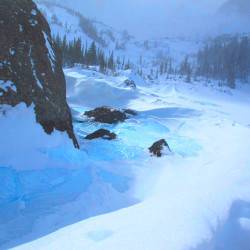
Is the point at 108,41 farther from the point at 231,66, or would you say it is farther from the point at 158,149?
the point at 158,149

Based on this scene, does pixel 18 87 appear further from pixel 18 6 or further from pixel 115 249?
pixel 115 249

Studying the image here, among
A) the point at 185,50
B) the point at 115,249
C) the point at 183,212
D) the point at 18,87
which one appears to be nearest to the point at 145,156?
the point at 18,87

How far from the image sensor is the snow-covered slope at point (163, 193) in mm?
4035

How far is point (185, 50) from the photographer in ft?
626

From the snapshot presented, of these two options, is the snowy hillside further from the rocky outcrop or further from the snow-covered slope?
the snow-covered slope

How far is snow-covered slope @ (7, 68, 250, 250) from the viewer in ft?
13.2

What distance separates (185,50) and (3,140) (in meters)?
193

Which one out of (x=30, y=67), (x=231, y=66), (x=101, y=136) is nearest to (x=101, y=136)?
(x=101, y=136)

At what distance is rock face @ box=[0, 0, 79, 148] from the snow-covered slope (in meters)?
1.94

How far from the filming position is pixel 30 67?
9719 millimetres

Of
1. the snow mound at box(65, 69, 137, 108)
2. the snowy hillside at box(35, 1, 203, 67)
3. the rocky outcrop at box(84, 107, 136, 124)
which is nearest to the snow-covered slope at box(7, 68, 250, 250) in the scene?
the rocky outcrop at box(84, 107, 136, 124)

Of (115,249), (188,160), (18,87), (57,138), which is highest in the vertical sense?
(18,87)

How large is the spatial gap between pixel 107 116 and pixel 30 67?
8478mm

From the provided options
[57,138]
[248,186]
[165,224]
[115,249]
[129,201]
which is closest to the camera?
[115,249]
